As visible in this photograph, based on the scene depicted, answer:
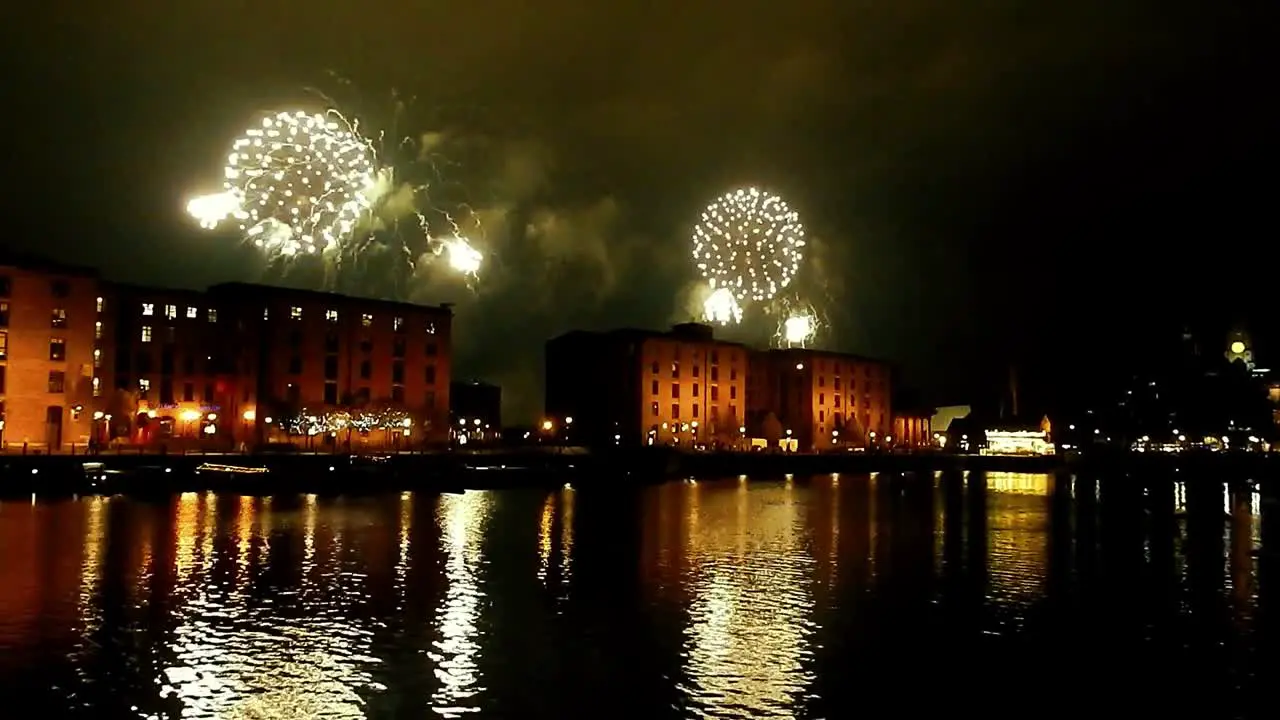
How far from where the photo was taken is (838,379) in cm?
14062

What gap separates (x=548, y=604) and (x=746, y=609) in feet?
14.1

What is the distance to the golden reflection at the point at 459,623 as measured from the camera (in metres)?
17.1

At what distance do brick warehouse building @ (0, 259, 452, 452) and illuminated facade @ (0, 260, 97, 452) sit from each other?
85 mm

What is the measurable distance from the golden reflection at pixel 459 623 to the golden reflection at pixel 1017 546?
12.0 m

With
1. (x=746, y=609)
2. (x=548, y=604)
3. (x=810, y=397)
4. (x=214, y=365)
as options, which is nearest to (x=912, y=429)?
(x=810, y=397)

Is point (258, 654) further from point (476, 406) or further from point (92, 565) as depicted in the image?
point (476, 406)

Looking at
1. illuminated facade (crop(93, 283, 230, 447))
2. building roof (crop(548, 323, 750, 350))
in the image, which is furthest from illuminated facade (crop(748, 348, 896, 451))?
illuminated facade (crop(93, 283, 230, 447))

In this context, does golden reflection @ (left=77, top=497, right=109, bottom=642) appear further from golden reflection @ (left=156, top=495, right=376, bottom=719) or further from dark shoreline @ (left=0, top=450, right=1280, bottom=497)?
dark shoreline @ (left=0, top=450, right=1280, bottom=497)

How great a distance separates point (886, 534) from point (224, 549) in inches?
894

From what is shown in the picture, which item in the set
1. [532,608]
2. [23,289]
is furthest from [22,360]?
[532,608]

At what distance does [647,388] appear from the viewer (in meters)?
116

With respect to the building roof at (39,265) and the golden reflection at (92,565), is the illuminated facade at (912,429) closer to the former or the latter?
the building roof at (39,265)

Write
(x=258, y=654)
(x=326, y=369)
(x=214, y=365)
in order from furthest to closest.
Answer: (x=326, y=369) < (x=214, y=365) < (x=258, y=654)

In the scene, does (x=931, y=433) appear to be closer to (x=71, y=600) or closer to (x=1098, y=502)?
(x=1098, y=502)
